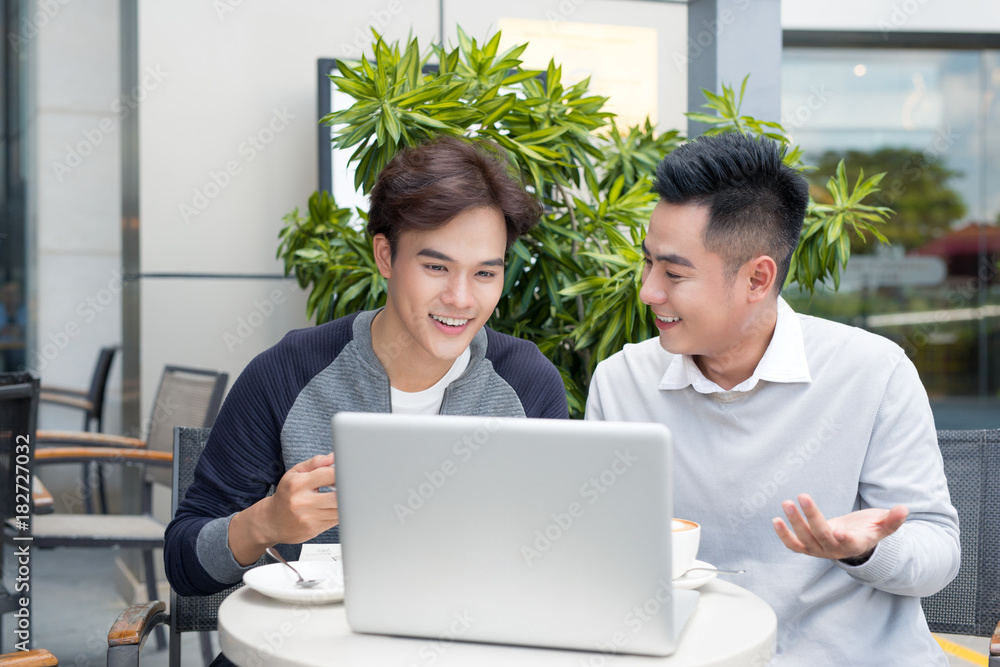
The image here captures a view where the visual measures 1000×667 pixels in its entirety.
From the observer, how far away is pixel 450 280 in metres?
1.58

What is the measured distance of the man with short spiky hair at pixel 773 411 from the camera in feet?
4.93

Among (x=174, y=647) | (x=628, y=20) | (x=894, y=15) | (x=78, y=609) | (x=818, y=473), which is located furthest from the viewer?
(x=894, y=15)

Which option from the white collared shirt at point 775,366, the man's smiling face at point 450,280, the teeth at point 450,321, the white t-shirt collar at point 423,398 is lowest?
the white t-shirt collar at point 423,398

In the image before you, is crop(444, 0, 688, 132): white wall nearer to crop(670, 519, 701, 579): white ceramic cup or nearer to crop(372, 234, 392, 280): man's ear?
crop(372, 234, 392, 280): man's ear

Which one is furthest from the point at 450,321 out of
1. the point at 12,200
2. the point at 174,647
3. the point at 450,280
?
the point at 12,200

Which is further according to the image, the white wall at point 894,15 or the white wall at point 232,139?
the white wall at point 894,15

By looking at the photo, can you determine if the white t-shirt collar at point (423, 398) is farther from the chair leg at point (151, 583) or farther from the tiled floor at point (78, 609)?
the chair leg at point (151, 583)

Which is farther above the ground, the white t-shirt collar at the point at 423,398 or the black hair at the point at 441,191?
the black hair at the point at 441,191

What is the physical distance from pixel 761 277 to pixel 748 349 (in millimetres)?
134

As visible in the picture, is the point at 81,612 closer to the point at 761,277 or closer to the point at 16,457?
the point at 16,457

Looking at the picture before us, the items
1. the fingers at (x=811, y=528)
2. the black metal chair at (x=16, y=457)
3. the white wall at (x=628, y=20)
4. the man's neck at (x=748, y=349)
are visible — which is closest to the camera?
the fingers at (x=811, y=528)

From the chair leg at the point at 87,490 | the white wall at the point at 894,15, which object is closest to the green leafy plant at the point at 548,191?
the white wall at the point at 894,15

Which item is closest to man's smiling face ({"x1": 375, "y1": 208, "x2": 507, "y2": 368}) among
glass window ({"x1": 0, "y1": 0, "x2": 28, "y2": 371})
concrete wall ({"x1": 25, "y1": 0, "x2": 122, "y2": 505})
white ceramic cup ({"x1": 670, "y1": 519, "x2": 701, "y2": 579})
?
white ceramic cup ({"x1": 670, "y1": 519, "x2": 701, "y2": 579})

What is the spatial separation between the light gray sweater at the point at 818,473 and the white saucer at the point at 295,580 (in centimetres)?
65
